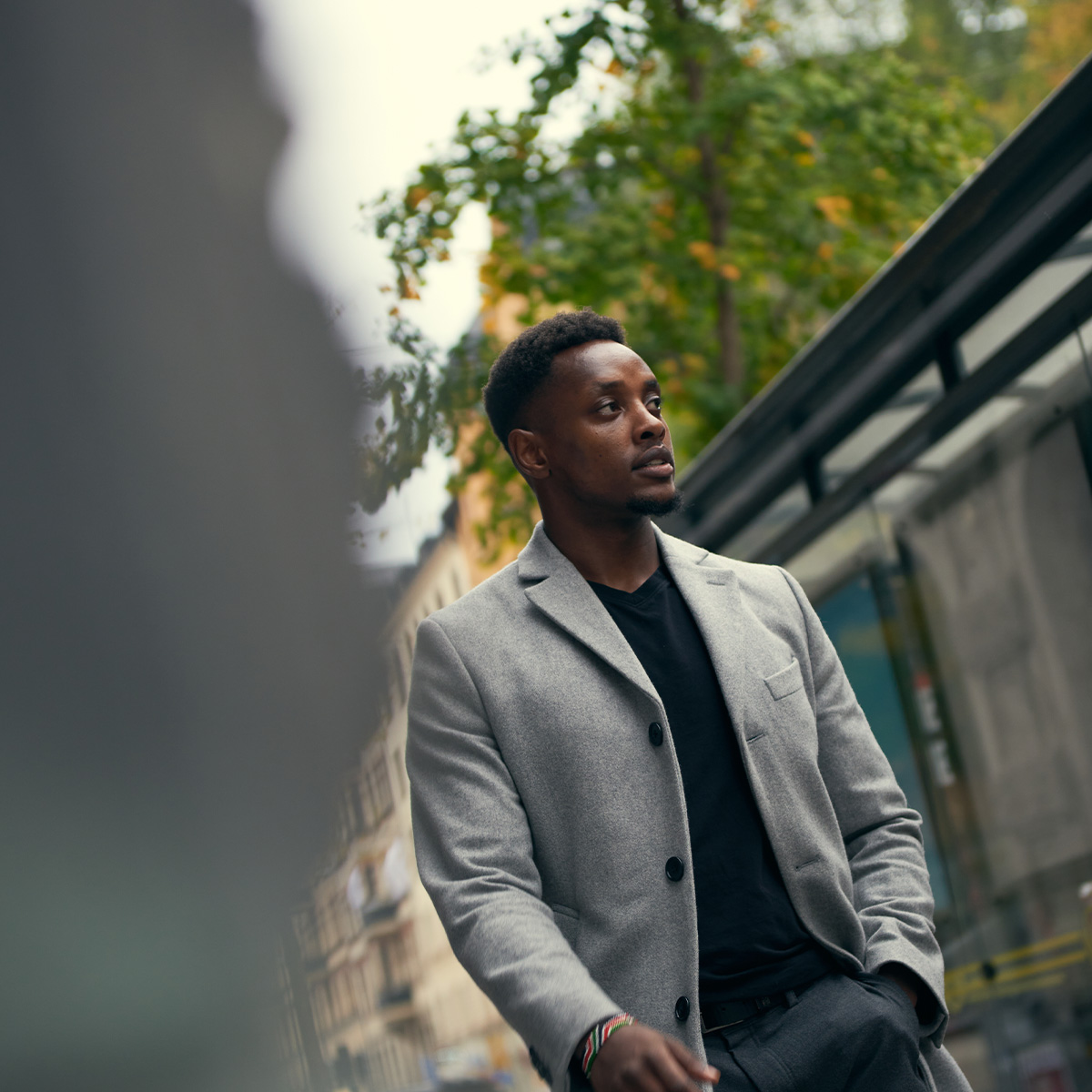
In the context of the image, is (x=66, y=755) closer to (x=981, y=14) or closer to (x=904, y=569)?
(x=904, y=569)

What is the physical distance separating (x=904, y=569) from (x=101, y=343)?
584cm

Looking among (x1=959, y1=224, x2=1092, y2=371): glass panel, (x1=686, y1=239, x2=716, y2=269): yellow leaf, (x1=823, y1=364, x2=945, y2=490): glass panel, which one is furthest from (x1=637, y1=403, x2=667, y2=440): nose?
(x1=686, y1=239, x2=716, y2=269): yellow leaf

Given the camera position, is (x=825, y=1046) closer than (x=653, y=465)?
Yes

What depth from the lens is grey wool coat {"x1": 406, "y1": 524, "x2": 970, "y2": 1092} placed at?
1812 mm

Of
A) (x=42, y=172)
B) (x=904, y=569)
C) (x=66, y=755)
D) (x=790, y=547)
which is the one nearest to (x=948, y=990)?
(x=904, y=569)

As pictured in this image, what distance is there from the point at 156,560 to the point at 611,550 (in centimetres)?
739

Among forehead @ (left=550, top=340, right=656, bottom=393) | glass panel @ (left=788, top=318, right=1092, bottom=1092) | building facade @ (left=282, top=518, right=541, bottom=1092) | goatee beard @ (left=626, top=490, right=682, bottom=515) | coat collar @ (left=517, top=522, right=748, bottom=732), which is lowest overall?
building facade @ (left=282, top=518, right=541, bottom=1092)

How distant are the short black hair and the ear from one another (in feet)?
0.07

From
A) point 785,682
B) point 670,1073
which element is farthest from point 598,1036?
point 785,682

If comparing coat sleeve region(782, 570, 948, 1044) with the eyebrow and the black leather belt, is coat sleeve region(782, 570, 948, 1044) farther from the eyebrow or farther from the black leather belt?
the eyebrow

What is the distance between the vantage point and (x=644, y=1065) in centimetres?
156

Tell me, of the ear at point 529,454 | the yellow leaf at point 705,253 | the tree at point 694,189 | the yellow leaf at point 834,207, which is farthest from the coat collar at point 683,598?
the yellow leaf at point 834,207

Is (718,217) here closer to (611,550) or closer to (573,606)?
(611,550)

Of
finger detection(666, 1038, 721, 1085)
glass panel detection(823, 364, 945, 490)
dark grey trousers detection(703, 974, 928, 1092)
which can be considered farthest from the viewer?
glass panel detection(823, 364, 945, 490)
